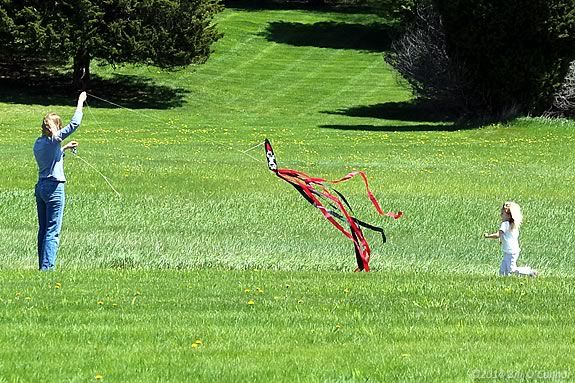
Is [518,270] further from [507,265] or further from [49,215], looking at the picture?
[49,215]

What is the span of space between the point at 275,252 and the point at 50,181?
5.40m

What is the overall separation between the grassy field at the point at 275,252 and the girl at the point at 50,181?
0.47 metres

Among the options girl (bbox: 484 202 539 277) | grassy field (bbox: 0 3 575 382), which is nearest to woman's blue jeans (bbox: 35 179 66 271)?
grassy field (bbox: 0 3 575 382)

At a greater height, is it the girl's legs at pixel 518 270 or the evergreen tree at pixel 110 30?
the girl's legs at pixel 518 270

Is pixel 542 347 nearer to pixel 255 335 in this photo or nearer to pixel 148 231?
pixel 255 335

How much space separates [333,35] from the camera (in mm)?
74188

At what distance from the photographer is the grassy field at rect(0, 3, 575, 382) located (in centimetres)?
834

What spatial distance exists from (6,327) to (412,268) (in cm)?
822

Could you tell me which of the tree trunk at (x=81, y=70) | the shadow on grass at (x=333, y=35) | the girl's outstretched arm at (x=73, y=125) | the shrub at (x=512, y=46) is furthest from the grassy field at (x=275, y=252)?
the shadow on grass at (x=333, y=35)

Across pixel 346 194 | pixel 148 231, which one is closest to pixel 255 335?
pixel 148 231

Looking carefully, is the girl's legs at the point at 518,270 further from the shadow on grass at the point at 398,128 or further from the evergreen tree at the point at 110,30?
the evergreen tree at the point at 110,30

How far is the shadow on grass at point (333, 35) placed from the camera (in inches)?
2832

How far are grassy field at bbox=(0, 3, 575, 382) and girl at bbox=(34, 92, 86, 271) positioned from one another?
472 mm

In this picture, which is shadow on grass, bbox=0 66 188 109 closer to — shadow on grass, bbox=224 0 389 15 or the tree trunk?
the tree trunk
